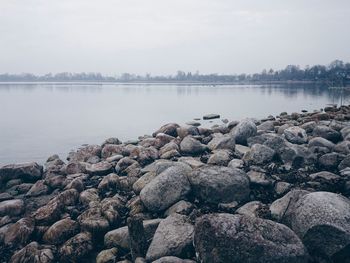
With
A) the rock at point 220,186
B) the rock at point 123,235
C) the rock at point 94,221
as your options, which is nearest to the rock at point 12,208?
the rock at point 94,221

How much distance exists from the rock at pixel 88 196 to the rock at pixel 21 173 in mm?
4152

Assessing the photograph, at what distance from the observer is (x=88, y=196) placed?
10289 millimetres

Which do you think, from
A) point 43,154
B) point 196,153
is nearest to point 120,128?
point 43,154

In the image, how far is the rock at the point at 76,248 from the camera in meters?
7.88

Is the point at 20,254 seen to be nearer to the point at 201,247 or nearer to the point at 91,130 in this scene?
the point at 201,247

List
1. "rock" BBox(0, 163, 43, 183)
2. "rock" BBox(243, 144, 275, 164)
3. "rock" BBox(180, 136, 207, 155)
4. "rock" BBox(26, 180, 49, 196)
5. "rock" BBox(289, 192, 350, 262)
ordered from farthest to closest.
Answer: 1. "rock" BBox(0, 163, 43, 183)
2. "rock" BBox(180, 136, 207, 155)
3. "rock" BBox(26, 180, 49, 196)
4. "rock" BBox(243, 144, 275, 164)
5. "rock" BBox(289, 192, 350, 262)

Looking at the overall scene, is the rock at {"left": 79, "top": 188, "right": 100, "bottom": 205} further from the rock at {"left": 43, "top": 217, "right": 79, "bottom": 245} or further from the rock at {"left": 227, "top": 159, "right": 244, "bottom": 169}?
the rock at {"left": 227, "top": 159, "right": 244, "bottom": 169}

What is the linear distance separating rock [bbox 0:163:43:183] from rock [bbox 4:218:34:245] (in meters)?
4.79

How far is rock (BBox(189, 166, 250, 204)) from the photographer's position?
28.1 ft

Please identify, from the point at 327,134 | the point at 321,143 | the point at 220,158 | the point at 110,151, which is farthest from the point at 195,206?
the point at 110,151

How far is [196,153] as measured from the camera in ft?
42.8

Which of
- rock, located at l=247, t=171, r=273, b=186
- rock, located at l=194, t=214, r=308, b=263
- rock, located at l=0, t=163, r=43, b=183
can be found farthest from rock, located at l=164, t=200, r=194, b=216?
rock, located at l=0, t=163, r=43, b=183

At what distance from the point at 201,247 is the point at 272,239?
4.40 ft

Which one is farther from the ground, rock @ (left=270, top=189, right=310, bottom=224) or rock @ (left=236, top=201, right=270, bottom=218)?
rock @ (left=270, top=189, right=310, bottom=224)
